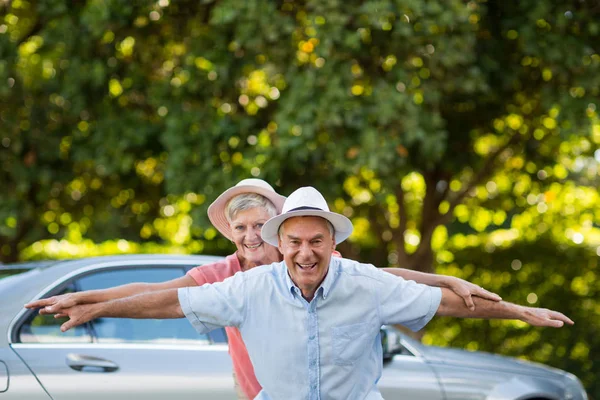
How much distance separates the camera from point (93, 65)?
8.69 m

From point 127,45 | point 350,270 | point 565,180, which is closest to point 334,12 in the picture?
point 127,45

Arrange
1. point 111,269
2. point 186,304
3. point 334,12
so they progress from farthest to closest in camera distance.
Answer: point 334,12 → point 111,269 → point 186,304

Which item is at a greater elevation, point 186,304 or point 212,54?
point 212,54

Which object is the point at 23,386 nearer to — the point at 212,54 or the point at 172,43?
the point at 212,54

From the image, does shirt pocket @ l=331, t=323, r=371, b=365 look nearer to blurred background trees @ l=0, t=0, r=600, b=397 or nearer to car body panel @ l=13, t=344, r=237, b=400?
car body panel @ l=13, t=344, r=237, b=400

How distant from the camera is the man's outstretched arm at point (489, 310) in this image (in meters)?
3.42

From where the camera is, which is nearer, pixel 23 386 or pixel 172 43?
pixel 23 386

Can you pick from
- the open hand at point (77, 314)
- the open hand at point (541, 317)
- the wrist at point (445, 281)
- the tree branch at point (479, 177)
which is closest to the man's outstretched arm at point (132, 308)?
the open hand at point (77, 314)

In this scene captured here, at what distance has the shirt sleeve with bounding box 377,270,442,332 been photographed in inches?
134

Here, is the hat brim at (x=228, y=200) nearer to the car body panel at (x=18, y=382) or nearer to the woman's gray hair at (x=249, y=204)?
the woman's gray hair at (x=249, y=204)

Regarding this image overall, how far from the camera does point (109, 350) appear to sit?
16.7 ft

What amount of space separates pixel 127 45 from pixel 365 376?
664cm

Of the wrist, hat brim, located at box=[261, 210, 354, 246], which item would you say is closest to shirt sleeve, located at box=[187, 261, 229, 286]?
hat brim, located at box=[261, 210, 354, 246]

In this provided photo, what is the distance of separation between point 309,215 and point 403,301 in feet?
1.47
